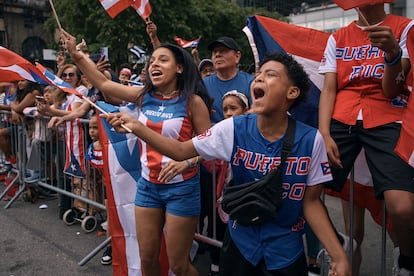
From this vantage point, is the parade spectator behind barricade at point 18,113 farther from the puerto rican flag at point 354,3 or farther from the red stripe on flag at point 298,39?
the puerto rican flag at point 354,3

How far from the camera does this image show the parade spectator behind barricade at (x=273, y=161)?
2.17 m

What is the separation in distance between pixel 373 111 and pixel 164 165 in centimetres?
138

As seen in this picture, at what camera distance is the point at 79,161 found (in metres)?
5.27

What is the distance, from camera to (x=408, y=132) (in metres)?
2.30

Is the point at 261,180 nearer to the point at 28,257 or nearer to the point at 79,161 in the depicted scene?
the point at 28,257

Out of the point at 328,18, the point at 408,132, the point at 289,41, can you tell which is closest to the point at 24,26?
the point at 328,18

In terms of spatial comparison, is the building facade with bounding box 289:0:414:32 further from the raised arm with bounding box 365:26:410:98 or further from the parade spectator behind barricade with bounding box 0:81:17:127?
the raised arm with bounding box 365:26:410:98

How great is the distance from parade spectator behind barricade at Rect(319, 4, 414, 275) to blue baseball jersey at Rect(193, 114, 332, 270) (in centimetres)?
42

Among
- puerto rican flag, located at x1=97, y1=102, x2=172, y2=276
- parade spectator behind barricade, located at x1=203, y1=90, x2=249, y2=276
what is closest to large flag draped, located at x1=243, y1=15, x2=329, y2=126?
parade spectator behind barricade, located at x1=203, y1=90, x2=249, y2=276

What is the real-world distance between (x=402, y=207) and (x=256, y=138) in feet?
2.99

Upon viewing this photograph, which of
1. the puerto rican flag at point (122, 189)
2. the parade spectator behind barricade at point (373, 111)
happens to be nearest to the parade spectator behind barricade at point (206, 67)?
the puerto rican flag at point (122, 189)

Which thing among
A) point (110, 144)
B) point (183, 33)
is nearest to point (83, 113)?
point (110, 144)

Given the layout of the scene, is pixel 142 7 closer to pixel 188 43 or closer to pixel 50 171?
pixel 50 171

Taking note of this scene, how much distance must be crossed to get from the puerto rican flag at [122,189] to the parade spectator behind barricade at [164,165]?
0.48m
